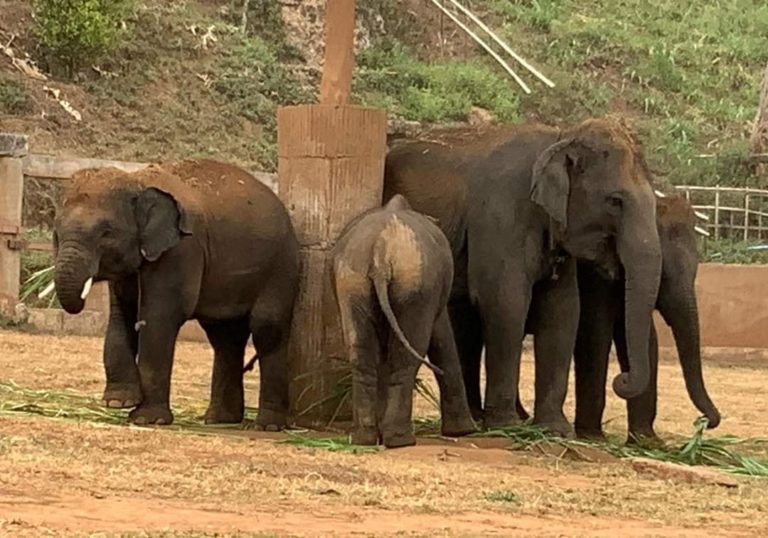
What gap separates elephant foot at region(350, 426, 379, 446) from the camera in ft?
36.3

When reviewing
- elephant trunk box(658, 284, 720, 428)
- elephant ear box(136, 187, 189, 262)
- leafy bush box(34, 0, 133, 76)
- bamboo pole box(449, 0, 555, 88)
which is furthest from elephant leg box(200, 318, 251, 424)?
bamboo pole box(449, 0, 555, 88)

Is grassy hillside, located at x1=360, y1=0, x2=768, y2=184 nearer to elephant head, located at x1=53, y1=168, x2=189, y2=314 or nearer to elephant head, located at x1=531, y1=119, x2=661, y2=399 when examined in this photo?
elephant head, located at x1=531, y1=119, x2=661, y2=399

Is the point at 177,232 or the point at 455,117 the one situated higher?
the point at 455,117

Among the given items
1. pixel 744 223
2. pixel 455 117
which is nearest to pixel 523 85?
pixel 455 117

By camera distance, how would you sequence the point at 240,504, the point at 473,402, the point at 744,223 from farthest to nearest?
1. the point at 744,223
2. the point at 473,402
3. the point at 240,504

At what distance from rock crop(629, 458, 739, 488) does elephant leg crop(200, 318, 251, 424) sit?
3.04m

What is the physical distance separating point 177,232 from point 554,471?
2.78 meters

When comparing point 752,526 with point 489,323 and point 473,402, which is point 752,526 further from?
point 473,402

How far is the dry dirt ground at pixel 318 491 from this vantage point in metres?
7.40

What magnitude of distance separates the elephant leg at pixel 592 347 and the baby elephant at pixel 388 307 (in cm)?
184

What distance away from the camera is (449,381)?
465 inches

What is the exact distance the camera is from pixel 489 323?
1219cm

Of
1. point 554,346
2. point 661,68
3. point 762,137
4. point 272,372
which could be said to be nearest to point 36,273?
point 272,372

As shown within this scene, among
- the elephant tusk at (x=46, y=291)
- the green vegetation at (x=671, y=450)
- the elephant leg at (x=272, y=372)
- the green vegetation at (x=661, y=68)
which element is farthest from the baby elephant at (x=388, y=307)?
the green vegetation at (x=661, y=68)
